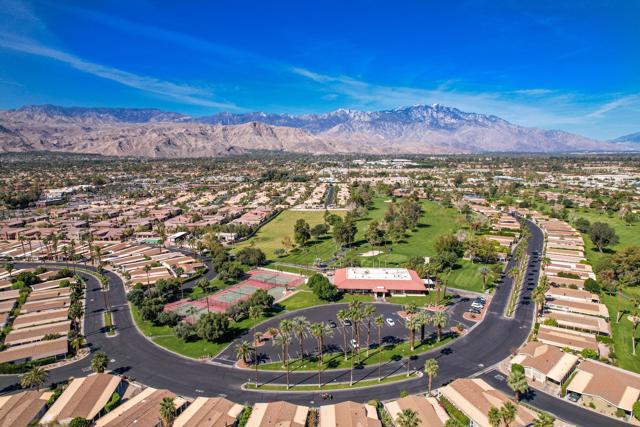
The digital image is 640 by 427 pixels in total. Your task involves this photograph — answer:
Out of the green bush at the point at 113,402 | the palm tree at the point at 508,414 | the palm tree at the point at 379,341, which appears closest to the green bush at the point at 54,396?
the green bush at the point at 113,402

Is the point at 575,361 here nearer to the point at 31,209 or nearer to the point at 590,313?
the point at 590,313

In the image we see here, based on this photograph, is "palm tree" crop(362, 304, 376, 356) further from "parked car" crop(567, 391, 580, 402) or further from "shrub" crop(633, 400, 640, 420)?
"shrub" crop(633, 400, 640, 420)

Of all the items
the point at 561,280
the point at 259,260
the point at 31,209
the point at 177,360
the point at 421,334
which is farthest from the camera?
the point at 31,209

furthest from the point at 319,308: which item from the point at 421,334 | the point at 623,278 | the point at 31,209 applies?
the point at 31,209

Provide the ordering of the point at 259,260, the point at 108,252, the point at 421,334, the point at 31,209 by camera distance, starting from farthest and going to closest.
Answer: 1. the point at 31,209
2. the point at 108,252
3. the point at 259,260
4. the point at 421,334

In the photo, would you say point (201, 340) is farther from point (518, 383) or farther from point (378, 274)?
point (518, 383)

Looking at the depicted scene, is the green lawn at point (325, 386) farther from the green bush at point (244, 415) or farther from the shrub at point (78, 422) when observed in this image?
the shrub at point (78, 422)

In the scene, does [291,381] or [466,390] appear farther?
[291,381]

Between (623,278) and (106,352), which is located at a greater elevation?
(623,278)
